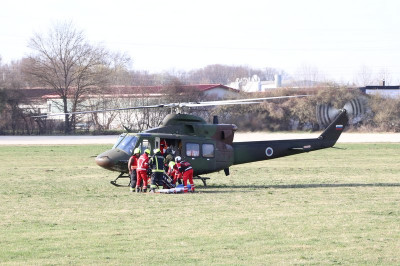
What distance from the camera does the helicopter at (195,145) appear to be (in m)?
22.5

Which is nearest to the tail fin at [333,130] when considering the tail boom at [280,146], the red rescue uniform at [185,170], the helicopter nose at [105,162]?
the tail boom at [280,146]

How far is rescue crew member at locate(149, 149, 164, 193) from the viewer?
2141 centimetres

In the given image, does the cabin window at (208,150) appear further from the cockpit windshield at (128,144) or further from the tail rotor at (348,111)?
the tail rotor at (348,111)

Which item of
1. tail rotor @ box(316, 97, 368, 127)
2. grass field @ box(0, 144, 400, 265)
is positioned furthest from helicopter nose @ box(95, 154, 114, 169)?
tail rotor @ box(316, 97, 368, 127)

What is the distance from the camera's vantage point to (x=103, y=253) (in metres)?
12.4

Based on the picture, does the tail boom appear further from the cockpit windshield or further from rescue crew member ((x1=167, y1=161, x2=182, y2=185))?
the cockpit windshield

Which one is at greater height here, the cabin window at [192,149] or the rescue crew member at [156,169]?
the cabin window at [192,149]

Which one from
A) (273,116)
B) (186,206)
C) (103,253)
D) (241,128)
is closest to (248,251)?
(103,253)

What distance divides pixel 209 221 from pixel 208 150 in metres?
7.87

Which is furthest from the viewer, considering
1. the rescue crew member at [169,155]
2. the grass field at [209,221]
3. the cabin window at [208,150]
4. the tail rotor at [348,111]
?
the tail rotor at [348,111]

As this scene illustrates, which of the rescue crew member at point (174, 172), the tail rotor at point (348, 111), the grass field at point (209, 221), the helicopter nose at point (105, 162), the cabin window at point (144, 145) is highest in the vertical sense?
the tail rotor at point (348, 111)

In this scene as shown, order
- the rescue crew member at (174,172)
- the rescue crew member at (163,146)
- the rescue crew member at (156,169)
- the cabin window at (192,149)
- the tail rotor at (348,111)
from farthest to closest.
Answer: the tail rotor at (348,111)
the cabin window at (192,149)
the rescue crew member at (163,146)
the rescue crew member at (174,172)
the rescue crew member at (156,169)

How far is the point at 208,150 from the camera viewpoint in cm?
2369

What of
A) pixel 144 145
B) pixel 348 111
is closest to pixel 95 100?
pixel 348 111
